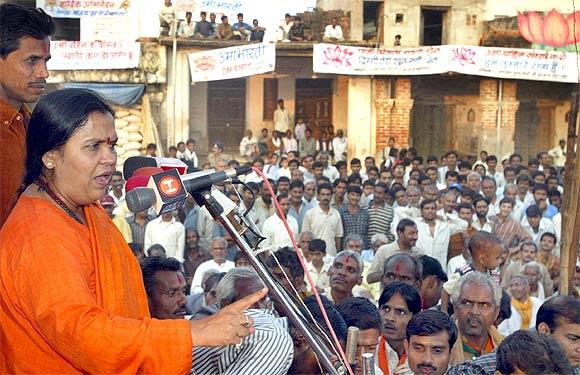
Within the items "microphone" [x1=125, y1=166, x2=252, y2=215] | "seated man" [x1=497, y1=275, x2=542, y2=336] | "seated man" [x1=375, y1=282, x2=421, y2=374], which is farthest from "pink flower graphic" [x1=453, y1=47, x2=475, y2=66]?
"microphone" [x1=125, y1=166, x2=252, y2=215]

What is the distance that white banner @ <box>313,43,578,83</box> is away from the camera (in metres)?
16.6

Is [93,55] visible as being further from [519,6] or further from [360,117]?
[519,6]

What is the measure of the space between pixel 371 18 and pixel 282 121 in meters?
2.91

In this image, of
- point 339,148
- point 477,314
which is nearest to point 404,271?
point 477,314

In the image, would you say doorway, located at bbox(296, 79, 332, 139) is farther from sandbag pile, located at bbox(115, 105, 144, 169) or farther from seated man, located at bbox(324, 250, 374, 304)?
seated man, located at bbox(324, 250, 374, 304)

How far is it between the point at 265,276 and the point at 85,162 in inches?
20.4

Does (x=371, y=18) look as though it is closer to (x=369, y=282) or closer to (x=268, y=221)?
(x=268, y=221)

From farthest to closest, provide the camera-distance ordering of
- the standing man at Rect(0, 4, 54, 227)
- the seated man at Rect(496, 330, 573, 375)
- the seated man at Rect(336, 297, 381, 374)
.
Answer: the seated man at Rect(336, 297, 381, 374)
the seated man at Rect(496, 330, 573, 375)
the standing man at Rect(0, 4, 54, 227)

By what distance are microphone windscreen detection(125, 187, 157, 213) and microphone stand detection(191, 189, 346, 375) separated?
134 millimetres

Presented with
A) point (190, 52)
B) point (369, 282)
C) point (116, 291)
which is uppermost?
point (190, 52)

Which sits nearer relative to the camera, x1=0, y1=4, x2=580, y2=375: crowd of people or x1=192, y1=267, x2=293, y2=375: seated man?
x1=0, y1=4, x2=580, y2=375: crowd of people

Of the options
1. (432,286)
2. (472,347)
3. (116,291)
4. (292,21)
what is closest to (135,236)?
(432,286)

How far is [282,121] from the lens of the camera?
19531 millimetres

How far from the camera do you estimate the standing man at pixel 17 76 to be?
247cm
